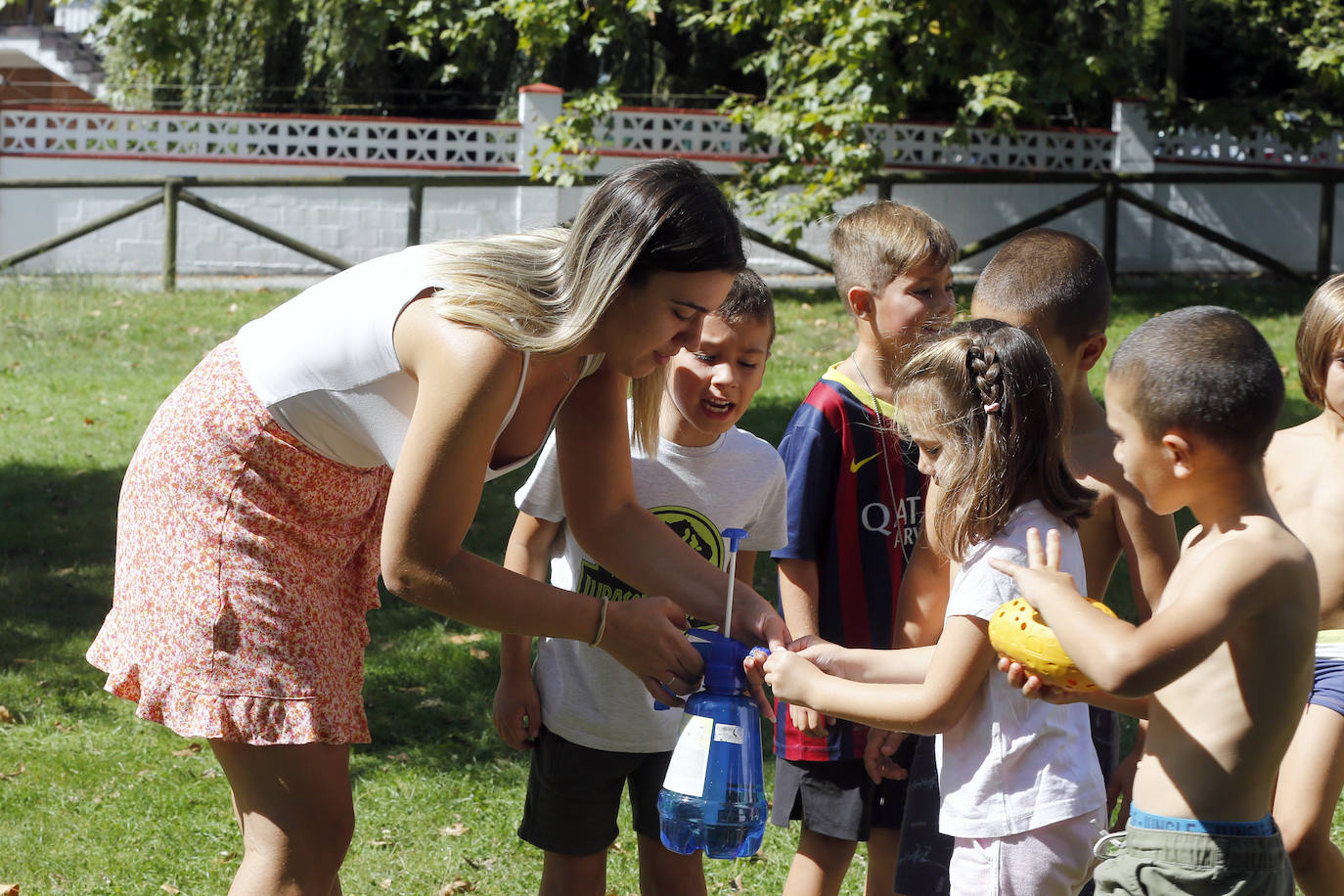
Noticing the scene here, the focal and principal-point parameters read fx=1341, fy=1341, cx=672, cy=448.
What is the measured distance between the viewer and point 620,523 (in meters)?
2.70

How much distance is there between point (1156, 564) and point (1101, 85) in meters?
11.3

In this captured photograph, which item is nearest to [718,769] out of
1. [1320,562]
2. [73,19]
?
[1320,562]

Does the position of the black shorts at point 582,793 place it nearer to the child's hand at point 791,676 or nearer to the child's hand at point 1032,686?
the child's hand at point 791,676

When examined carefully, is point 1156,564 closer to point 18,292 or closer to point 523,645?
point 523,645

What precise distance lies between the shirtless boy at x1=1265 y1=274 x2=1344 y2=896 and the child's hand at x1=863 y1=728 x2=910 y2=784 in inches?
30.9

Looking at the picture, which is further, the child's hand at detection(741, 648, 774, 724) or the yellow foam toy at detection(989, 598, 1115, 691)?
the child's hand at detection(741, 648, 774, 724)


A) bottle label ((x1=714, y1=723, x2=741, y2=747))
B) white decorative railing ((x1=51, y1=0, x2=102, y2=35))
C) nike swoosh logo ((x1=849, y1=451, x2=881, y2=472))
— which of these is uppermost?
white decorative railing ((x1=51, y1=0, x2=102, y2=35))

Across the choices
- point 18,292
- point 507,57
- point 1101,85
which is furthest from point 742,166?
point 18,292

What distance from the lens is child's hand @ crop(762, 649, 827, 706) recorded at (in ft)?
7.92

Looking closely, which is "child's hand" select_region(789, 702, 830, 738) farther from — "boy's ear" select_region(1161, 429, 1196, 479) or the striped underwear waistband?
"boy's ear" select_region(1161, 429, 1196, 479)

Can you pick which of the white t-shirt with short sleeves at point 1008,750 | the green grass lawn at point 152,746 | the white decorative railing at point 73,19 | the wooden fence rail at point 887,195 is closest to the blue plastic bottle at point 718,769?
the white t-shirt with short sleeves at point 1008,750

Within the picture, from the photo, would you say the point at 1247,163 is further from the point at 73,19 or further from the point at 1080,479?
the point at 73,19

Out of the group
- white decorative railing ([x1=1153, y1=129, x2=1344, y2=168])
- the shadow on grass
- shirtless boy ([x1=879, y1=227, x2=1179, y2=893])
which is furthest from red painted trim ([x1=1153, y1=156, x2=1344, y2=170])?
shirtless boy ([x1=879, y1=227, x2=1179, y2=893])

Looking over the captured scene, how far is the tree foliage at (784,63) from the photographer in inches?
474
